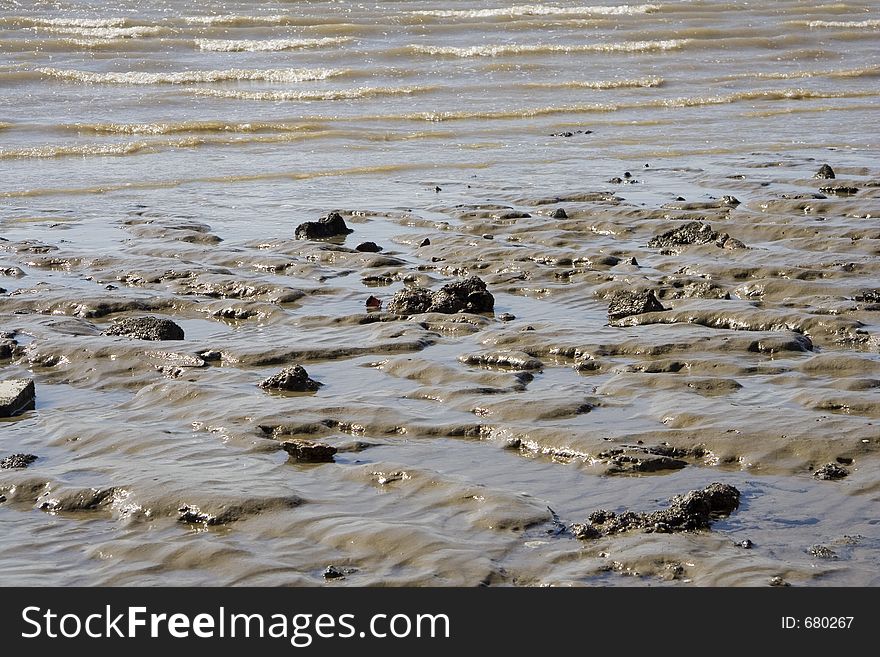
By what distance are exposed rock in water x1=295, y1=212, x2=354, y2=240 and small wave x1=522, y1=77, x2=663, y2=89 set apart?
403 inches

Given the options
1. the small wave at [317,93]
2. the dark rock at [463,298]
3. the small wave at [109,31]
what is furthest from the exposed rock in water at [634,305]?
the small wave at [109,31]

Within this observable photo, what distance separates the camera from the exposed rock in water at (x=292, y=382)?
6.13 m

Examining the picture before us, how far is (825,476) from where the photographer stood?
4.89 meters

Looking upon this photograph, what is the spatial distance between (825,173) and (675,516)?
25.2 ft

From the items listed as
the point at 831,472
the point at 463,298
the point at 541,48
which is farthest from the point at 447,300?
the point at 541,48

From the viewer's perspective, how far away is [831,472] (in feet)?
16.1

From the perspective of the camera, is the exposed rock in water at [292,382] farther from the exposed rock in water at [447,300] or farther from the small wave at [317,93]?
the small wave at [317,93]

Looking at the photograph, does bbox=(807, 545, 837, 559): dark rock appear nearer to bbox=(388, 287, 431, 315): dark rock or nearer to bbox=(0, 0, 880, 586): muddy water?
bbox=(0, 0, 880, 586): muddy water

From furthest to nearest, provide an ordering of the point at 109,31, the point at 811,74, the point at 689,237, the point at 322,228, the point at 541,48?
the point at 109,31 → the point at 541,48 → the point at 811,74 → the point at 322,228 → the point at 689,237

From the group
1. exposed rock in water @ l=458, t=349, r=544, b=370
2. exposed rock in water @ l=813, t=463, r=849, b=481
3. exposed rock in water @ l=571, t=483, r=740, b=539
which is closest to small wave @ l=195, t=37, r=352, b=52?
exposed rock in water @ l=458, t=349, r=544, b=370

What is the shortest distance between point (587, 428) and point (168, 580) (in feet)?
6.64

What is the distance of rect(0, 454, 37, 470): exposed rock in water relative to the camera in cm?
524

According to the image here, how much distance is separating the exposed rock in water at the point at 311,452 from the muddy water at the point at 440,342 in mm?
53

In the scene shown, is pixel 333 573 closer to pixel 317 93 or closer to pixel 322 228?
pixel 322 228
